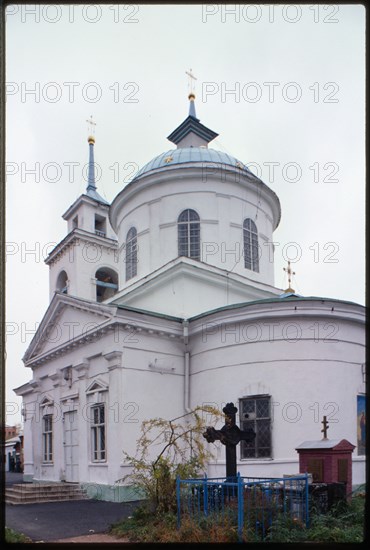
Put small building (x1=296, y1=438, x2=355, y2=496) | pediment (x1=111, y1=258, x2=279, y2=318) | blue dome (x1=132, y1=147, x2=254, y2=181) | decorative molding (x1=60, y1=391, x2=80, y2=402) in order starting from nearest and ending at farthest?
small building (x1=296, y1=438, x2=355, y2=496), decorative molding (x1=60, y1=391, x2=80, y2=402), pediment (x1=111, y1=258, x2=279, y2=318), blue dome (x1=132, y1=147, x2=254, y2=181)

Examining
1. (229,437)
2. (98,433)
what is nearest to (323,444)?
(229,437)

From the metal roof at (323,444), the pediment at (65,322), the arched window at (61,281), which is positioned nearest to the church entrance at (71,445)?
the pediment at (65,322)

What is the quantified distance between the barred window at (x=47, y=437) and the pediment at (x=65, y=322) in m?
2.41

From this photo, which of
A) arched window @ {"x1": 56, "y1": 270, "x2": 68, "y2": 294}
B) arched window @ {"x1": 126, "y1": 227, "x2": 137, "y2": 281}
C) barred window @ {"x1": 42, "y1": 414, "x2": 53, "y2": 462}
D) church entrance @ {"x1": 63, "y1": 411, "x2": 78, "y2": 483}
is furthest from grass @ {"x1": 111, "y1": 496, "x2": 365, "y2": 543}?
arched window @ {"x1": 56, "y1": 270, "x2": 68, "y2": 294}

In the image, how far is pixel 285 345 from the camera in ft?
50.2

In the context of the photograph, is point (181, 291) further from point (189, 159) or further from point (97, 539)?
point (97, 539)

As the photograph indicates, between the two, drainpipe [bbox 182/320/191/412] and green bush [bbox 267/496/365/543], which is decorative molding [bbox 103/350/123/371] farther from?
green bush [bbox 267/496/365/543]

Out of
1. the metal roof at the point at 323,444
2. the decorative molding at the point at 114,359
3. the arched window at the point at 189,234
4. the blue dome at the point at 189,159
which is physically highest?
the blue dome at the point at 189,159

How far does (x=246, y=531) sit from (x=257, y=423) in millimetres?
6912

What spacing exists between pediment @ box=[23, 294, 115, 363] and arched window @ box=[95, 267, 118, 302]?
6.17 meters

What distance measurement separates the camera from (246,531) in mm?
8445

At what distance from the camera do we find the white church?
15.2 m

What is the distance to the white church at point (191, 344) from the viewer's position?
15.2 m

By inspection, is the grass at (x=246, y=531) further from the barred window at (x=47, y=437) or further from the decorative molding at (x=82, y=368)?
the barred window at (x=47, y=437)
